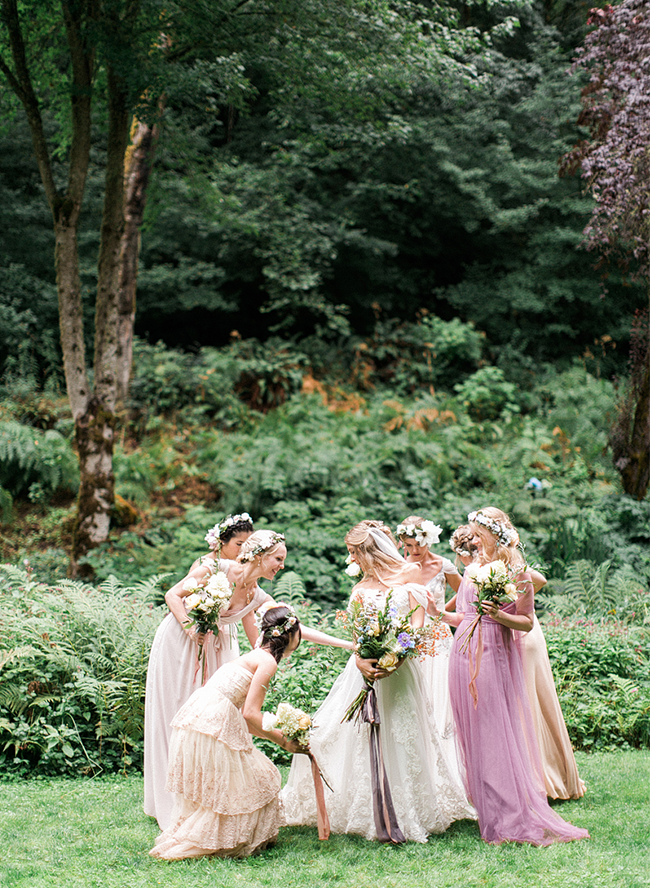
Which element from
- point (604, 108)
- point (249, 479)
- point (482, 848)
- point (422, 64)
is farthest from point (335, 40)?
point (482, 848)

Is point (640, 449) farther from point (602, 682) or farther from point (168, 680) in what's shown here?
point (168, 680)

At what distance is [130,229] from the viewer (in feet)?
40.7

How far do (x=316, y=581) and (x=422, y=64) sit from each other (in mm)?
6370

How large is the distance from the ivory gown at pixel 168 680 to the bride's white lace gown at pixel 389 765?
753 mm

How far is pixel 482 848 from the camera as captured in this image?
3.97 metres

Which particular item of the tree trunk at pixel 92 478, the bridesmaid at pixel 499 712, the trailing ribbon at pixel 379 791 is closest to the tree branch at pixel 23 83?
the tree trunk at pixel 92 478

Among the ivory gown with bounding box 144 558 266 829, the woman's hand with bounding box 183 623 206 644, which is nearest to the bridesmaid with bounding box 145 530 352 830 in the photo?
the ivory gown with bounding box 144 558 266 829

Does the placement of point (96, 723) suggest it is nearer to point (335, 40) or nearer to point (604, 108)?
point (335, 40)

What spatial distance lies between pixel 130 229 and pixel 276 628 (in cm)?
1000

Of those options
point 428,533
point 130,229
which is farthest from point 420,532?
point 130,229

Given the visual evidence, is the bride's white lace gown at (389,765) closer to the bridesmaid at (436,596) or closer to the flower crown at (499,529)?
the bridesmaid at (436,596)

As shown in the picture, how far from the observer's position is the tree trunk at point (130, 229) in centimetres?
1176

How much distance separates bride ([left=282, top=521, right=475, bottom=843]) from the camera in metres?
4.14

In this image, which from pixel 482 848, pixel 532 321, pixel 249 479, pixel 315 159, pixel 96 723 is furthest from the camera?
pixel 532 321
